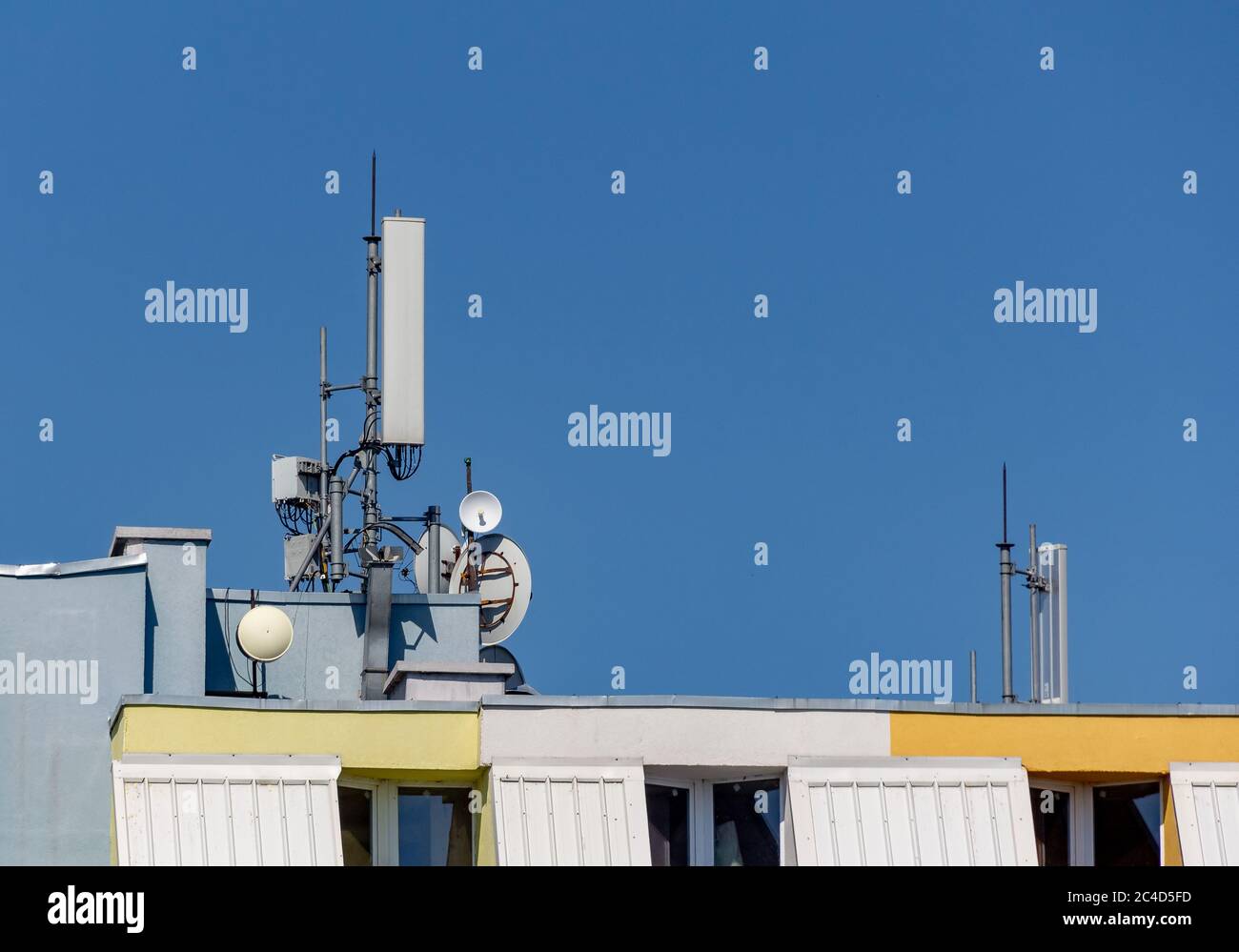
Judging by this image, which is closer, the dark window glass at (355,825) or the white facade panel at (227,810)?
the white facade panel at (227,810)

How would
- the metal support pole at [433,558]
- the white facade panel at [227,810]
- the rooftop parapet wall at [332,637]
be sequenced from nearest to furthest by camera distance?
the white facade panel at [227,810] → the rooftop parapet wall at [332,637] → the metal support pole at [433,558]

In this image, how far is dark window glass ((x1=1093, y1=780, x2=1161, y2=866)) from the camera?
26.2 m

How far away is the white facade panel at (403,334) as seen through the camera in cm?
3925

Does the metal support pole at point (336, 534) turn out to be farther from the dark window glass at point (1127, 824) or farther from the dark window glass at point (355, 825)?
the dark window glass at point (1127, 824)

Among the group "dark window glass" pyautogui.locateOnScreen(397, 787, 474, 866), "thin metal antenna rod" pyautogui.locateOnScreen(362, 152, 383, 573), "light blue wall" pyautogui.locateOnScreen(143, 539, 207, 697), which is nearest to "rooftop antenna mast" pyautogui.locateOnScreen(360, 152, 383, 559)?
"thin metal antenna rod" pyautogui.locateOnScreen(362, 152, 383, 573)

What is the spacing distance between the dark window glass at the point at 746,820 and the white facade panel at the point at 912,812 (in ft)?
1.84

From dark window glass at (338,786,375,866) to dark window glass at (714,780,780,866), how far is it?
3621 mm

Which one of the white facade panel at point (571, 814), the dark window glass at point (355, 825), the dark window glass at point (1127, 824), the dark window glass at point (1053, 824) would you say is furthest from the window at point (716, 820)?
→ the dark window glass at point (1127, 824)

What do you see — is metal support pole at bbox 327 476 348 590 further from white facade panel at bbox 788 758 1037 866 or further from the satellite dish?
Answer: white facade panel at bbox 788 758 1037 866

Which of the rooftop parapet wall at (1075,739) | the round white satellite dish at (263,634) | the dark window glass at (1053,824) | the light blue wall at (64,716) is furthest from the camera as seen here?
the round white satellite dish at (263,634)

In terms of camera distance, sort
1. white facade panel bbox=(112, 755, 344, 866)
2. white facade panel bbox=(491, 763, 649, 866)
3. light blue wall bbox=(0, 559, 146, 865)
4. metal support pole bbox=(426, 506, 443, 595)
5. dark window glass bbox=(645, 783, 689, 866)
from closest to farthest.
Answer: white facade panel bbox=(112, 755, 344, 866), white facade panel bbox=(491, 763, 649, 866), dark window glass bbox=(645, 783, 689, 866), light blue wall bbox=(0, 559, 146, 865), metal support pole bbox=(426, 506, 443, 595)
